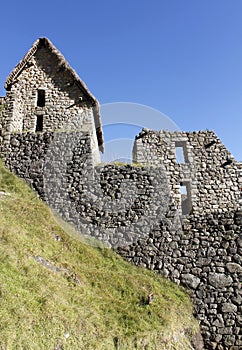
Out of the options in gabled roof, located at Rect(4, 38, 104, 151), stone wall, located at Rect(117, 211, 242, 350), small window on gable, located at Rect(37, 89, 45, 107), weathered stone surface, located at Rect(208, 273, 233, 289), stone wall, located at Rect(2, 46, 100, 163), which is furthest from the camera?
small window on gable, located at Rect(37, 89, 45, 107)

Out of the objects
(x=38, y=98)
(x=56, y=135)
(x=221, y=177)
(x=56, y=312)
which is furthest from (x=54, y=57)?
(x=56, y=312)

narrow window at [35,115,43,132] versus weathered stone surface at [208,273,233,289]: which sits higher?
narrow window at [35,115,43,132]

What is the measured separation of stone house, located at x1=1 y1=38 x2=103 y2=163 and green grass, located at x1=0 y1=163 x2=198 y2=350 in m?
6.85

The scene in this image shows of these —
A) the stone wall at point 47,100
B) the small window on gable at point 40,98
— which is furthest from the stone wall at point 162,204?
the small window on gable at point 40,98

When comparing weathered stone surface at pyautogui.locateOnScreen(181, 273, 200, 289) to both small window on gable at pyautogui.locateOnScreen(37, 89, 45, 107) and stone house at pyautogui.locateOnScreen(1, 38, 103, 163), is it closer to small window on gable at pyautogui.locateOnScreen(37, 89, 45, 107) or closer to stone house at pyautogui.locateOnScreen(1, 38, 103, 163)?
stone house at pyautogui.locateOnScreen(1, 38, 103, 163)

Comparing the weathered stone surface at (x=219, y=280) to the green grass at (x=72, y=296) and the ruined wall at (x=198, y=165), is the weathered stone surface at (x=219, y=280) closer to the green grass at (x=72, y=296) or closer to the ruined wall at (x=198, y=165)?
the green grass at (x=72, y=296)

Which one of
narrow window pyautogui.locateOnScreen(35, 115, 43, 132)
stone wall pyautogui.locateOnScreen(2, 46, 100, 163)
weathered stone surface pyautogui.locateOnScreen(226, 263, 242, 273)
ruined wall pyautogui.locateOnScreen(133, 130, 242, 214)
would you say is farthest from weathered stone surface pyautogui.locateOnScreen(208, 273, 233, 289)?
narrow window pyautogui.locateOnScreen(35, 115, 43, 132)

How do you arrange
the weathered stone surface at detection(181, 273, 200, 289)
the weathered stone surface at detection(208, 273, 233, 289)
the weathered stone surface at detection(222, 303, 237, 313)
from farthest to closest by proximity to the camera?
the weathered stone surface at detection(181, 273, 200, 289), the weathered stone surface at detection(208, 273, 233, 289), the weathered stone surface at detection(222, 303, 237, 313)

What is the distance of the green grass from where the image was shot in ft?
21.0

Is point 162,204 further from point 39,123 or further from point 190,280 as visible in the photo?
point 39,123

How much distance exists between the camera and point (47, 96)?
18734 millimetres

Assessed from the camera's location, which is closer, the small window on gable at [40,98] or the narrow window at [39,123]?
the narrow window at [39,123]

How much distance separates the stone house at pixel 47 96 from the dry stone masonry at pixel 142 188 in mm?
65

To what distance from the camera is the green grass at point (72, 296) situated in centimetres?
640
